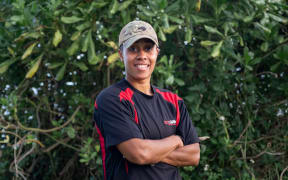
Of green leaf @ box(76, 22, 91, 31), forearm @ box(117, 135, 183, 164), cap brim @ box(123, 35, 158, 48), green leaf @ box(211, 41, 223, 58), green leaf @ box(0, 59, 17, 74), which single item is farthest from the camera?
green leaf @ box(0, 59, 17, 74)

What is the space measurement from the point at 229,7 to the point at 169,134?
69.5 inches

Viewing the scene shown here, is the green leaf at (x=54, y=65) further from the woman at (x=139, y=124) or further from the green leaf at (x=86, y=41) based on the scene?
the woman at (x=139, y=124)

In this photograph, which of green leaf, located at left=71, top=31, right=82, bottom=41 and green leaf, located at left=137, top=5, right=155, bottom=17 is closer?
green leaf, located at left=137, top=5, right=155, bottom=17

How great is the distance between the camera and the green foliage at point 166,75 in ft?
11.2

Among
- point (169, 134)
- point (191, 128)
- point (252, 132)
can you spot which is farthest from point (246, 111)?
point (169, 134)

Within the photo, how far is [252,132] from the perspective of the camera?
4.05 meters

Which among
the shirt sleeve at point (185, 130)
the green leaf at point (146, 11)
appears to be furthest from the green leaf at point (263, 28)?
the shirt sleeve at point (185, 130)

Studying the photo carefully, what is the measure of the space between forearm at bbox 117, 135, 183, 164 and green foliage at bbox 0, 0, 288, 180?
127cm

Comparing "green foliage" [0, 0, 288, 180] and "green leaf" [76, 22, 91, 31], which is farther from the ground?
"green leaf" [76, 22, 91, 31]

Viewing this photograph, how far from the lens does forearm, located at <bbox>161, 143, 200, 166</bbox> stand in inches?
88.4

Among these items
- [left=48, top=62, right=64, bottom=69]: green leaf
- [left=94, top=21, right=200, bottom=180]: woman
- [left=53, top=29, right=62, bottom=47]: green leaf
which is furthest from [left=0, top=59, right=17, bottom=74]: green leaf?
[left=94, top=21, right=200, bottom=180]: woman

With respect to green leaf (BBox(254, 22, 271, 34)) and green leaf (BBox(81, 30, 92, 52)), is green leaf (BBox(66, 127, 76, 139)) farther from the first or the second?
green leaf (BBox(254, 22, 271, 34))

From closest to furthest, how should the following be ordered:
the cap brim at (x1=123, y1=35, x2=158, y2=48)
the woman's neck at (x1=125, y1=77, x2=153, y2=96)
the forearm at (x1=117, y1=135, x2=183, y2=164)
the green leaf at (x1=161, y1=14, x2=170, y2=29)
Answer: the forearm at (x1=117, y1=135, x2=183, y2=164) < the cap brim at (x1=123, y1=35, x2=158, y2=48) < the woman's neck at (x1=125, y1=77, x2=153, y2=96) < the green leaf at (x1=161, y1=14, x2=170, y2=29)

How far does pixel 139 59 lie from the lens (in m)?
2.25
